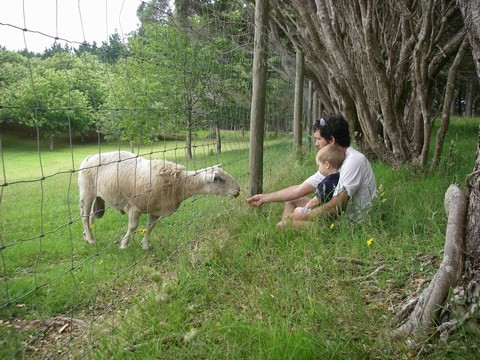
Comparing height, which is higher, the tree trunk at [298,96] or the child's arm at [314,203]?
the tree trunk at [298,96]

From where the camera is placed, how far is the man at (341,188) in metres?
3.87

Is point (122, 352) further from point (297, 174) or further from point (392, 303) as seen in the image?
point (297, 174)

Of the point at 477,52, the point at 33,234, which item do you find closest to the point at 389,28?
the point at 477,52

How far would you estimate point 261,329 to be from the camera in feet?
7.19

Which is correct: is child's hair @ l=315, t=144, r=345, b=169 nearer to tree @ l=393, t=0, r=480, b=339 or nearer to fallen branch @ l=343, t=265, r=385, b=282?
fallen branch @ l=343, t=265, r=385, b=282

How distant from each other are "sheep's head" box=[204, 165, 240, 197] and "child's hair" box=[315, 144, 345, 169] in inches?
66.5

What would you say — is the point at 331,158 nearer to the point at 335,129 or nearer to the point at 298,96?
the point at 335,129

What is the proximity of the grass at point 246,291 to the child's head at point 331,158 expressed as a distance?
621 mm

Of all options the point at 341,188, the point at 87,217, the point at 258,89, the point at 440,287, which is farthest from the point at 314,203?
the point at 87,217

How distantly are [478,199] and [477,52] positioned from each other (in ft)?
2.61

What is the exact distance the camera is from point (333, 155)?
4152mm

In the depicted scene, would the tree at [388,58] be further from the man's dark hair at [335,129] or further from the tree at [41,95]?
the tree at [41,95]

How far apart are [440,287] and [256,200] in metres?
2.46

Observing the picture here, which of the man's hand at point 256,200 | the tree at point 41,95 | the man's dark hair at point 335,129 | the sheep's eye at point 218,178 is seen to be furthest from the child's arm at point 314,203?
the tree at point 41,95
